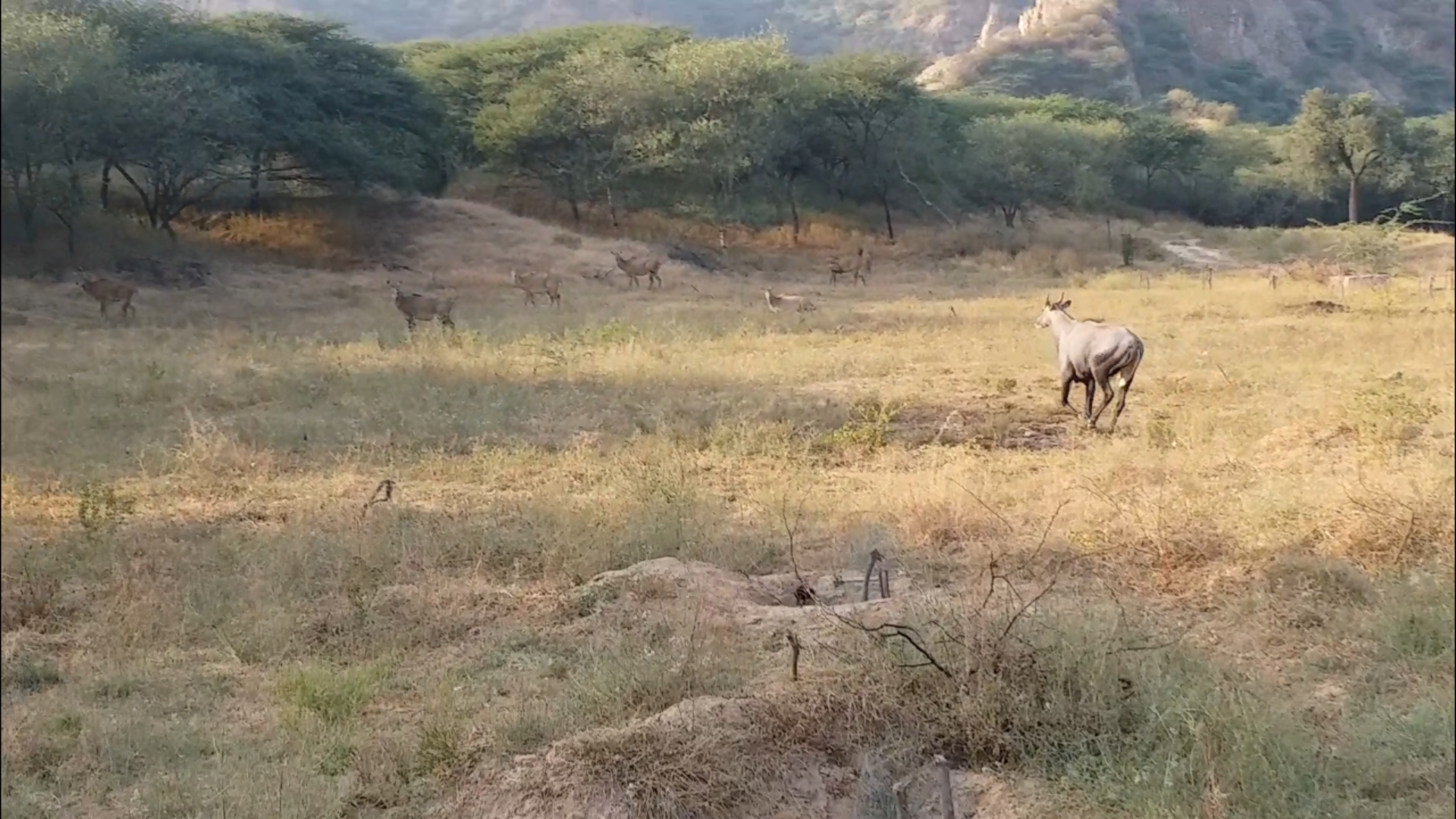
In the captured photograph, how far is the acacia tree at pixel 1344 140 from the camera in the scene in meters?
5.51

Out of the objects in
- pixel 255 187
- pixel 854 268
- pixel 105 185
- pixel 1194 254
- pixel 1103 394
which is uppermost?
pixel 105 185

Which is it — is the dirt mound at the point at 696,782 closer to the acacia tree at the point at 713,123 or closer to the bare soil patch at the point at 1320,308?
the acacia tree at the point at 713,123

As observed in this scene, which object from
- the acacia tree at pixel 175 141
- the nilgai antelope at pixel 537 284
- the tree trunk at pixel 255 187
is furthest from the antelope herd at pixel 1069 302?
the nilgai antelope at pixel 537 284

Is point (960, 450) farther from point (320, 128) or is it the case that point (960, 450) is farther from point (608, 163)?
point (320, 128)

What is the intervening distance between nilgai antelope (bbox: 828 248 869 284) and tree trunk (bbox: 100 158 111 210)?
13.7 feet

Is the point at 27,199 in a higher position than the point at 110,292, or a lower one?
higher

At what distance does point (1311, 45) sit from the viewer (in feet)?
17.7

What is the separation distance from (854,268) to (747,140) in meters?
1.45

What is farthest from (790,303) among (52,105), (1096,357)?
(52,105)

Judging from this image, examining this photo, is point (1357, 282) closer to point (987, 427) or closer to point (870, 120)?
point (987, 427)

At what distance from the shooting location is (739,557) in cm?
468

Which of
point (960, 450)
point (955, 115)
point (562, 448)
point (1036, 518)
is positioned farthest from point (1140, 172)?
point (562, 448)

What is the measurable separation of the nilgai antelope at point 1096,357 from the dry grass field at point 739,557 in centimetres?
21

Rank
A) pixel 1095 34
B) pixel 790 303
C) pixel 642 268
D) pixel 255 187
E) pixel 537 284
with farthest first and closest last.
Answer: pixel 537 284 < pixel 790 303 < pixel 642 268 < pixel 255 187 < pixel 1095 34
